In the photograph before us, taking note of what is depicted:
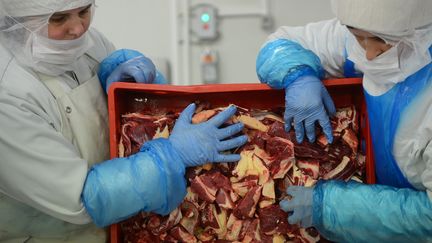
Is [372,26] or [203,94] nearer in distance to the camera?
[372,26]

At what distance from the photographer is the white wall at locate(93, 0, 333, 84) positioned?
2.71 metres

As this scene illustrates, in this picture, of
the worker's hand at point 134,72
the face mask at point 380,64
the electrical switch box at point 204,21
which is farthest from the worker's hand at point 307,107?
the electrical switch box at point 204,21

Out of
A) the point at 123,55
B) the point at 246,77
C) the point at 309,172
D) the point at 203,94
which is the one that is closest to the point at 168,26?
the point at 246,77

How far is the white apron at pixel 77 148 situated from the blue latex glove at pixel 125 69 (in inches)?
4.8

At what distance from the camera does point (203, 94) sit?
138 centimetres

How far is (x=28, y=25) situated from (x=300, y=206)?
82 centimetres

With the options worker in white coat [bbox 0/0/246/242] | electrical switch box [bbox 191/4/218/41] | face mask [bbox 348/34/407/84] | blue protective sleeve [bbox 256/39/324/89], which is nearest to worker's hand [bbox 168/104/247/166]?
worker in white coat [bbox 0/0/246/242]

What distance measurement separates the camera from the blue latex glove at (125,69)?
1483mm

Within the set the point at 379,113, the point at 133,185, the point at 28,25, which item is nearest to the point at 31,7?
the point at 28,25

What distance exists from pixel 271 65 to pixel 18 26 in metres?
0.66

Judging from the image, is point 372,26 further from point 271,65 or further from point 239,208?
point 239,208

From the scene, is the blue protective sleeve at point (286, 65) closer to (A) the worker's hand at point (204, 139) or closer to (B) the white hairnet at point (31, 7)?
(A) the worker's hand at point (204, 139)

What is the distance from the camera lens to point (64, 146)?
121cm

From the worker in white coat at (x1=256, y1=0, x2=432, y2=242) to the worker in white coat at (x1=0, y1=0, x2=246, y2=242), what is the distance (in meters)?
0.19
